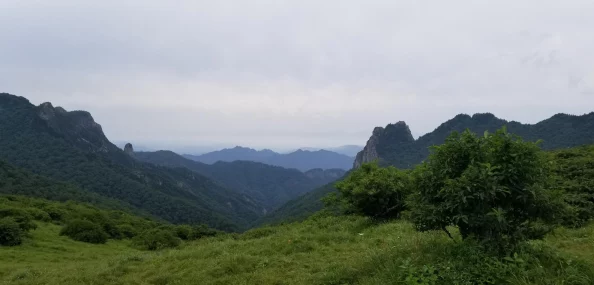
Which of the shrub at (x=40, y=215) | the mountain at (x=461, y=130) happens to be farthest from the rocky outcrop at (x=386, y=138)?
the shrub at (x=40, y=215)

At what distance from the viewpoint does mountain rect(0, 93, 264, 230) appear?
368ft

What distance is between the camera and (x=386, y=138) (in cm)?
16625

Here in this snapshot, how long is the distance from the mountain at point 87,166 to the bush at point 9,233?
83839 mm

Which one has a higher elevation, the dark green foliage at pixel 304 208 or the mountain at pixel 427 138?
the mountain at pixel 427 138

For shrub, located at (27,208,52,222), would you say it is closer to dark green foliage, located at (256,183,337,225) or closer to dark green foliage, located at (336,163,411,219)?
dark green foliage, located at (336,163,411,219)

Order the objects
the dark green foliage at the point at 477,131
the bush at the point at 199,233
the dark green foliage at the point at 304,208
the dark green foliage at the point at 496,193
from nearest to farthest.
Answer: the dark green foliage at the point at 496,193, the bush at the point at 199,233, the dark green foliage at the point at 304,208, the dark green foliage at the point at 477,131

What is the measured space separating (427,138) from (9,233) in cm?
15338

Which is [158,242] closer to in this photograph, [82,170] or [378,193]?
[378,193]

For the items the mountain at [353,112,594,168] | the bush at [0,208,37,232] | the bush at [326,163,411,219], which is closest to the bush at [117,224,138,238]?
the bush at [0,208,37,232]

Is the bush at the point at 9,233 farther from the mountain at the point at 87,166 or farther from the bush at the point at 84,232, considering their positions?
the mountain at the point at 87,166

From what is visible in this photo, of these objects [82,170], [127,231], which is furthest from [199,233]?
[82,170]

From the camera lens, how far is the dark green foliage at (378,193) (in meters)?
15.4

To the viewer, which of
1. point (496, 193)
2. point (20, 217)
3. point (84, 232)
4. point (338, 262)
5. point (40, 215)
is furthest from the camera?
point (40, 215)

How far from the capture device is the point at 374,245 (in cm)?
1100
